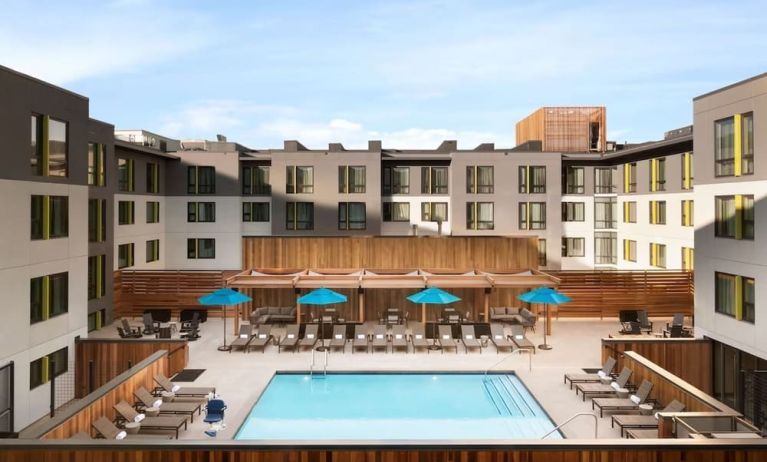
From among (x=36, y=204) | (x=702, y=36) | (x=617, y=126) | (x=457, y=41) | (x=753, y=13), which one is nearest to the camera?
(x=36, y=204)

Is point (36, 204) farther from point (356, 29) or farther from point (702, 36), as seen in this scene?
point (702, 36)

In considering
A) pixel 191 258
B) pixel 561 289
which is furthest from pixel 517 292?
pixel 191 258

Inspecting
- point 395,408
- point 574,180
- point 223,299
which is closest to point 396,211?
point 574,180

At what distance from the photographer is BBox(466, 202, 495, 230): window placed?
34.6 meters

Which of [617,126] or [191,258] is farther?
[617,126]

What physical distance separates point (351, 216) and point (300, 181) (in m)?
3.81

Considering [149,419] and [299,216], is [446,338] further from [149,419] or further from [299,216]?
[299,216]

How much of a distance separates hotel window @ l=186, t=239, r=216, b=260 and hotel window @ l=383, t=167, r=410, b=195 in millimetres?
11677

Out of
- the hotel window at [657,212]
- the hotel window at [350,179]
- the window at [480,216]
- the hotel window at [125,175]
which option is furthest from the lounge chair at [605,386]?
the hotel window at [125,175]

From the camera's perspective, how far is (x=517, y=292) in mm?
25500

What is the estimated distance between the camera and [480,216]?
114ft

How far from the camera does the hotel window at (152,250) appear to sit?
3231cm

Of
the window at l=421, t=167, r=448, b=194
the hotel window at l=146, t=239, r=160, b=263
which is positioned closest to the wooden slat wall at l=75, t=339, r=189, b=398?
the hotel window at l=146, t=239, r=160, b=263

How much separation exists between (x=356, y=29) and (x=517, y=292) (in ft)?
44.3
